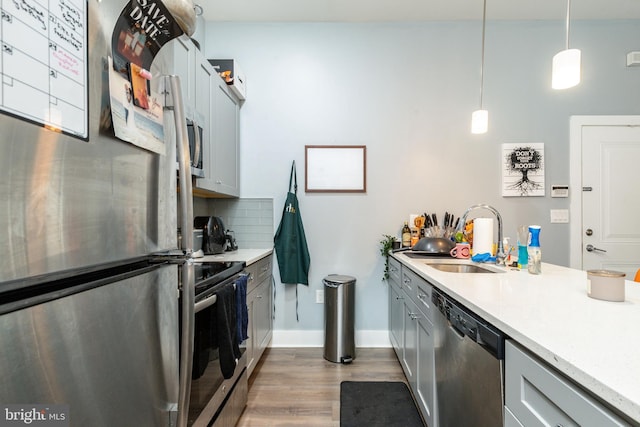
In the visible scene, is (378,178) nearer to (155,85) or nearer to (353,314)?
(353,314)

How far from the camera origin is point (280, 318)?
2779mm

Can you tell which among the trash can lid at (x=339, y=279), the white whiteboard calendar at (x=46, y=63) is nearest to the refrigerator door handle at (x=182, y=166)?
the white whiteboard calendar at (x=46, y=63)

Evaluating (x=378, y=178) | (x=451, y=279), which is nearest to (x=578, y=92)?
(x=378, y=178)

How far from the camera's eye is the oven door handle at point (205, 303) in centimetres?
110

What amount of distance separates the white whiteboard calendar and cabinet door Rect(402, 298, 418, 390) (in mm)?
1801

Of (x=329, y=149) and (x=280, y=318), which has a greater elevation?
(x=329, y=149)

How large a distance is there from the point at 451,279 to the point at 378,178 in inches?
62.2

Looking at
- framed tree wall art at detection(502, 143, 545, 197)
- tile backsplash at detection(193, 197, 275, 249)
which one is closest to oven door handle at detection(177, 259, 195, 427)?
tile backsplash at detection(193, 197, 275, 249)

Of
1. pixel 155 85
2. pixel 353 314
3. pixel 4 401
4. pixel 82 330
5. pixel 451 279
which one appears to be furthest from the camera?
pixel 353 314

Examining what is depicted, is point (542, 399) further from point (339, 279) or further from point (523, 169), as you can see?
point (523, 169)

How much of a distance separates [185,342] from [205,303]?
38 centimetres

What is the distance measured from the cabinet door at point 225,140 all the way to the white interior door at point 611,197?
3289 mm

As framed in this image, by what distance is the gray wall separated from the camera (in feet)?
9.12

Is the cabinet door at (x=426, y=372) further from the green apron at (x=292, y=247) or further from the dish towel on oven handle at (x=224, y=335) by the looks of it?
the green apron at (x=292, y=247)
